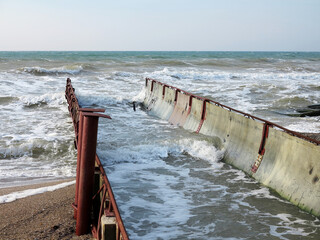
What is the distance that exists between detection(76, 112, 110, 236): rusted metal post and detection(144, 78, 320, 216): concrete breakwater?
3.38 meters

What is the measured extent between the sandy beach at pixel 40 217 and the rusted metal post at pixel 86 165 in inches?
11.5

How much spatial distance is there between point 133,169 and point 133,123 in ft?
17.0

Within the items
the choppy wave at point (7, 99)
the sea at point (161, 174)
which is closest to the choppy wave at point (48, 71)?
the choppy wave at point (7, 99)

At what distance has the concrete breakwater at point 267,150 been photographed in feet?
18.9

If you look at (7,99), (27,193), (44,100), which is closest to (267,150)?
(27,193)

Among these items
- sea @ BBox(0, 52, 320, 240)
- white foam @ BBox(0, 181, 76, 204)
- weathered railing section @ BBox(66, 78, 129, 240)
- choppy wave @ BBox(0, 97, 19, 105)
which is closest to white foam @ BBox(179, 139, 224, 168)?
sea @ BBox(0, 52, 320, 240)

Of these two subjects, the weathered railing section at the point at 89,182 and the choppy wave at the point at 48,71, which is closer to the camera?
the weathered railing section at the point at 89,182

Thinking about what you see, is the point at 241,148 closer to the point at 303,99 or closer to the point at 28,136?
the point at 28,136

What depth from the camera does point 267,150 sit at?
7016 mm

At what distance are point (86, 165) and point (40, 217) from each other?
1607mm

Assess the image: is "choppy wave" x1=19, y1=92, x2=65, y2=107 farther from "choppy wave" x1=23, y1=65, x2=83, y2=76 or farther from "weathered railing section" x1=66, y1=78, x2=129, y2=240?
"choppy wave" x1=23, y1=65, x2=83, y2=76

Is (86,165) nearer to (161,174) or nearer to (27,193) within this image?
(27,193)

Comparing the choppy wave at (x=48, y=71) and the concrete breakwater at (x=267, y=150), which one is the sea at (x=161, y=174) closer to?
the concrete breakwater at (x=267, y=150)

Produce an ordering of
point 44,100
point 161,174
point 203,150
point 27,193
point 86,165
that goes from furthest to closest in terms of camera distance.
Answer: point 44,100
point 203,150
point 161,174
point 27,193
point 86,165
